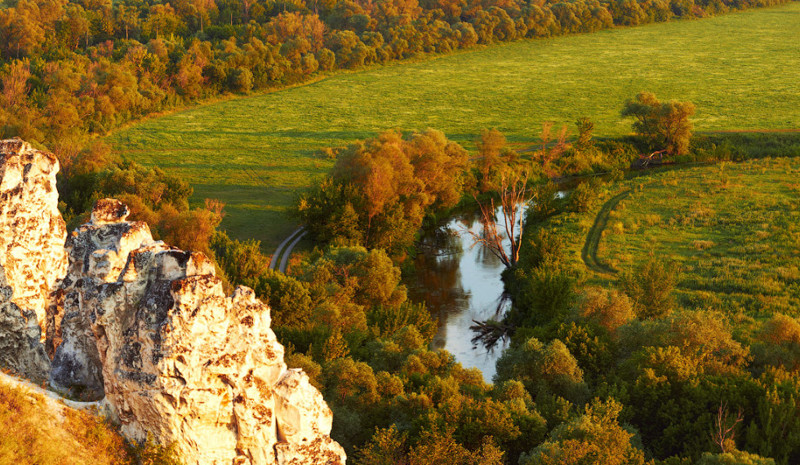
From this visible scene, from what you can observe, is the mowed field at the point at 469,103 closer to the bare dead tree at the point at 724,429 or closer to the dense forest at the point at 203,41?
the dense forest at the point at 203,41

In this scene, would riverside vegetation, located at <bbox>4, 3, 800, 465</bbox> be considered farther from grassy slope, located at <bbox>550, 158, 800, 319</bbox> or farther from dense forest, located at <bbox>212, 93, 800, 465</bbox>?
grassy slope, located at <bbox>550, 158, 800, 319</bbox>

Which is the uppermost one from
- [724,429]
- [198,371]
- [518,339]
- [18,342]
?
[198,371]

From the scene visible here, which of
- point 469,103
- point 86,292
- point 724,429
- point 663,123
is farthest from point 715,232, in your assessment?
point 86,292

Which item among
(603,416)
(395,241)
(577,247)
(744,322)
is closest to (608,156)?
(577,247)

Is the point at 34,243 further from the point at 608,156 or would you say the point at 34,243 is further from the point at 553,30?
the point at 553,30

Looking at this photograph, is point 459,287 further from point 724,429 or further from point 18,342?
point 18,342
